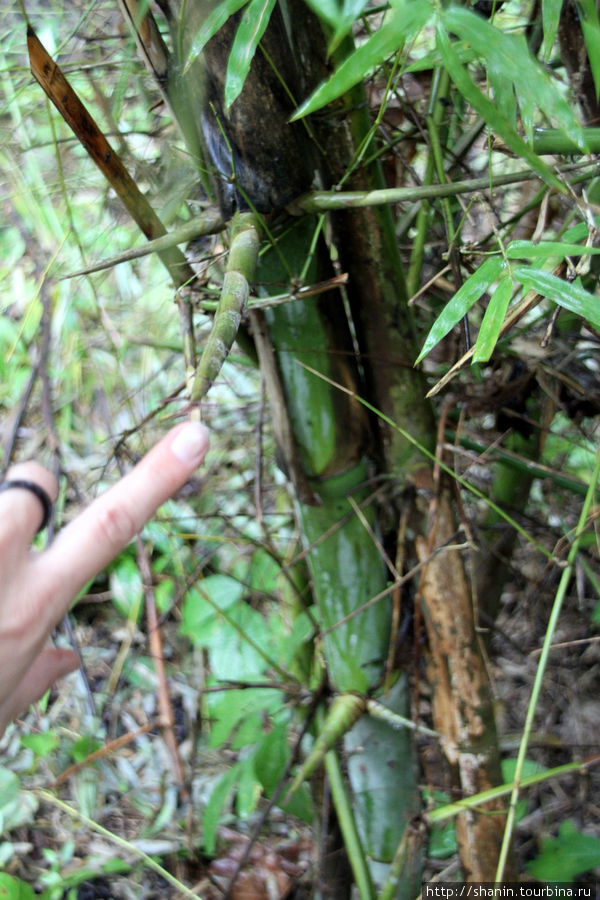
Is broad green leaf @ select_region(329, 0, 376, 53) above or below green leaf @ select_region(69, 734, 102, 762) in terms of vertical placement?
above

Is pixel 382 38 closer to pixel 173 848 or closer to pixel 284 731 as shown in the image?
pixel 284 731

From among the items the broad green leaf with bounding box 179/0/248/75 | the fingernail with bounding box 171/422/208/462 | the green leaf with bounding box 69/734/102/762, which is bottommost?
the green leaf with bounding box 69/734/102/762

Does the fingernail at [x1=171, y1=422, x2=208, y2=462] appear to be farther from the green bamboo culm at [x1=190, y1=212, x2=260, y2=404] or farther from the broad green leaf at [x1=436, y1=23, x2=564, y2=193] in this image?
the broad green leaf at [x1=436, y1=23, x2=564, y2=193]

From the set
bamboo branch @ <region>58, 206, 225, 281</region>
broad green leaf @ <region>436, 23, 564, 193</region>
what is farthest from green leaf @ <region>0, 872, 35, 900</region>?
broad green leaf @ <region>436, 23, 564, 193</region>

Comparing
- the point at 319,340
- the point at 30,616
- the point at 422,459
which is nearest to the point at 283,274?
the point at 319,340

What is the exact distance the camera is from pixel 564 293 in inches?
17.0

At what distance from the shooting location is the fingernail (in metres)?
0.51

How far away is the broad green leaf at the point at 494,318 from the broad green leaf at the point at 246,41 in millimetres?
221

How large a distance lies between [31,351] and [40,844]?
44.9 inches

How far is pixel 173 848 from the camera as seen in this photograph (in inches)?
48.1

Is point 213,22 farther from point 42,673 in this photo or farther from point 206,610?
point 206,610

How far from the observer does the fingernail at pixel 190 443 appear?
20.1 inches

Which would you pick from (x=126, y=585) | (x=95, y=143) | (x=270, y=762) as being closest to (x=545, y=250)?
(x=95, y=143)

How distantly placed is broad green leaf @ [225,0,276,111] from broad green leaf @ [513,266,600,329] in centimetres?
23
